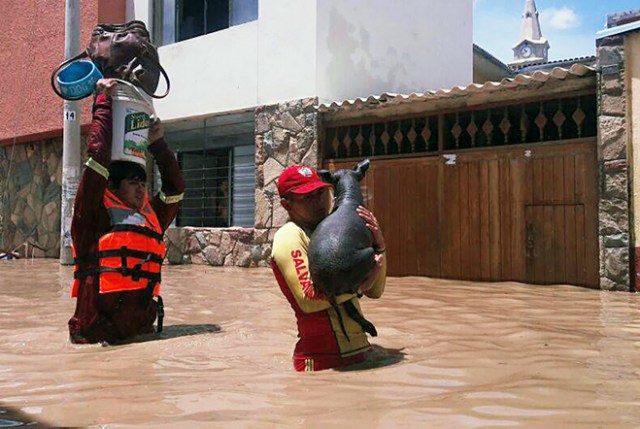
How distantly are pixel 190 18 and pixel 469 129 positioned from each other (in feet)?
20.0

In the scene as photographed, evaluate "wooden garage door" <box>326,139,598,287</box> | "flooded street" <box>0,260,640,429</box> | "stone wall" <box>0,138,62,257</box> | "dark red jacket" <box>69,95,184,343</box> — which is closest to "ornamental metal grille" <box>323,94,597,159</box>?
"wooden garage door" <box>326,139,598,287</box>

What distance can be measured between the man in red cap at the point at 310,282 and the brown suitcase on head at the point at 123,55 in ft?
6.14

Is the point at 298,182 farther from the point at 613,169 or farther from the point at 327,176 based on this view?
the point at 613,169

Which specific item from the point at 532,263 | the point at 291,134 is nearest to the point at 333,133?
the point at 291,134

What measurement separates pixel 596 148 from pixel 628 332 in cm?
333

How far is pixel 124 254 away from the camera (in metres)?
4.02

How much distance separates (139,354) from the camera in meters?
3.72

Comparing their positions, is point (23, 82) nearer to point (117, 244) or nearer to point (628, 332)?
point (117, 244)

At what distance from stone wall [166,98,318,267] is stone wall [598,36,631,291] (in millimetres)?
4024

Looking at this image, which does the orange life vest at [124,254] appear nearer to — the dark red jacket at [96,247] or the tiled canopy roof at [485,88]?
the dark red jacket at [96,247]

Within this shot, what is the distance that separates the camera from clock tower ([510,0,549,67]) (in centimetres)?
6377

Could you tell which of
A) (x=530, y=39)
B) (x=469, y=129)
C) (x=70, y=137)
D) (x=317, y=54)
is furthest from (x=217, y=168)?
(x=530, y=39)

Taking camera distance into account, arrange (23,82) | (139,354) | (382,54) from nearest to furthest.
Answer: (139,354) < (382,54) < (23,82)

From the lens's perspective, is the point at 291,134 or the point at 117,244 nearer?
the point at 117,244
